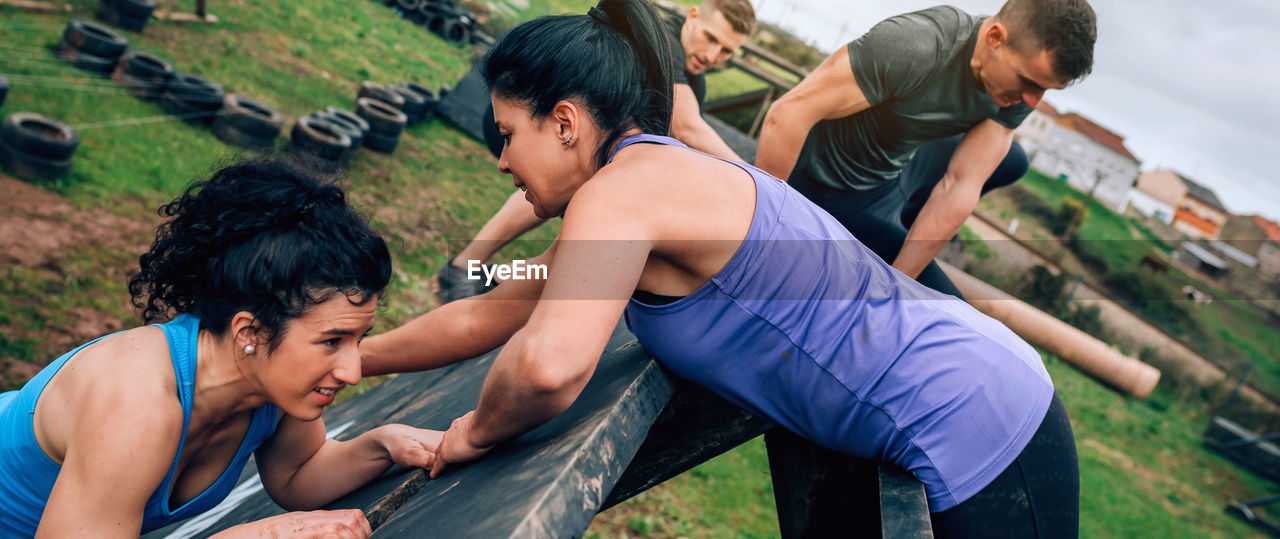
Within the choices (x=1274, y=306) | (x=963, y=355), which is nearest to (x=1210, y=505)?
(x=963, y=355)

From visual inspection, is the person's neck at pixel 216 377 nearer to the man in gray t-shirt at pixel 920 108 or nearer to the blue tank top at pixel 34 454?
the blue tank top at pixel 34 454

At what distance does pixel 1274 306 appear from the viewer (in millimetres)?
32844

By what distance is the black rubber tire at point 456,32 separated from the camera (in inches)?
684

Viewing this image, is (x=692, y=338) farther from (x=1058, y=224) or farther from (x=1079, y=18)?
(x=1058, y=224)

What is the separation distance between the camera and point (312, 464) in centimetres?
198

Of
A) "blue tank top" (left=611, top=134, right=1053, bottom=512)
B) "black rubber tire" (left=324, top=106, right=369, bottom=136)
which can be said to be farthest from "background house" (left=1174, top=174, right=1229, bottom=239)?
"blue tank top" (left=611, top=134, right=1053, bottom=512)

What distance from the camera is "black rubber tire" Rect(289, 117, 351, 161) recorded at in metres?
6.98

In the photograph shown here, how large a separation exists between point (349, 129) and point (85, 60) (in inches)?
86.3

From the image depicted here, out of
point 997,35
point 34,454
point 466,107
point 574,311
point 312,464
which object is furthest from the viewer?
point 466,107

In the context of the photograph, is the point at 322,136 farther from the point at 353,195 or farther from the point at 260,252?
the point at 260,252

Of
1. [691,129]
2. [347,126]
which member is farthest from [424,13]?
[691,129]

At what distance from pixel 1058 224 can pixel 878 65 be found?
32.6 meters

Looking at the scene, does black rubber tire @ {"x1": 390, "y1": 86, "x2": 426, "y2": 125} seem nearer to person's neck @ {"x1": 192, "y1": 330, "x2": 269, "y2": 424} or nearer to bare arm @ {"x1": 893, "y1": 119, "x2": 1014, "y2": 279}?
bare arm @ {"x1": 893, "y1": 119, "x2": 1014, "y2": 279}

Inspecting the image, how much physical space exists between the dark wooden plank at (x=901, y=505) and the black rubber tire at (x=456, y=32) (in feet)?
57.1
